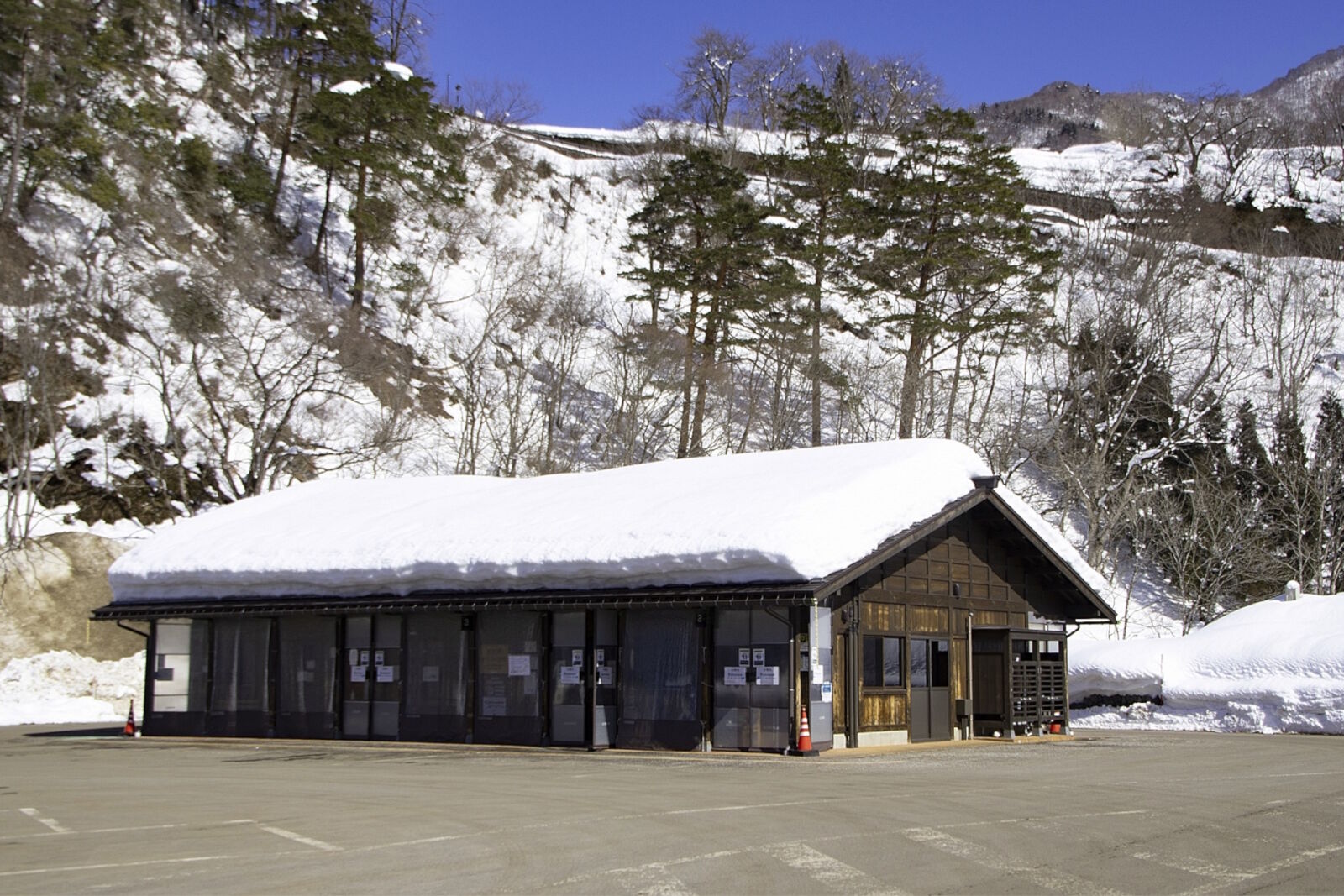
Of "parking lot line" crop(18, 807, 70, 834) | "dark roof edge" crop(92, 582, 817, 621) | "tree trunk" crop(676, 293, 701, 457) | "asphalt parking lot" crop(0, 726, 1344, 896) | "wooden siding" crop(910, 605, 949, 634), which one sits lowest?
"parking lot line" crop(18, 807, 70, 834)

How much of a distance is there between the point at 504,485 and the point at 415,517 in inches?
137

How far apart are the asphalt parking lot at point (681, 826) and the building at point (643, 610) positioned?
7.38ft

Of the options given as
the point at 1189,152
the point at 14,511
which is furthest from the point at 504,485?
the point at 1189,152

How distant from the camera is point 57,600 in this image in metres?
32.5

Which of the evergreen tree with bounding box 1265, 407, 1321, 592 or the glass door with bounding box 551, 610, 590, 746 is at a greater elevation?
the evergreen tree with bounding box 1265, 407, 1321, 592

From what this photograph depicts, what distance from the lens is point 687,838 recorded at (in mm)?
9711

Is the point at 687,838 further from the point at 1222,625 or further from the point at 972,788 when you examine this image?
the point at 1222,625

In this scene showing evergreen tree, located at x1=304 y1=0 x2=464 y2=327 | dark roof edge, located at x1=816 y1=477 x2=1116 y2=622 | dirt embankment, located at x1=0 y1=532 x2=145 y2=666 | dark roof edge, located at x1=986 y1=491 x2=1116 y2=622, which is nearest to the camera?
dark roof edge, located at x1=816 y1=477 x2=1116 y2=622

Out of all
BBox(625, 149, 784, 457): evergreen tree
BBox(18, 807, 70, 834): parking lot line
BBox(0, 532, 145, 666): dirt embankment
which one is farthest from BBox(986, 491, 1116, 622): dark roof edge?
BBox(0, 532, 145, 666): dirt embankment

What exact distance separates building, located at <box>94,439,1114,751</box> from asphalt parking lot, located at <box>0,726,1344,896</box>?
7.38 ft

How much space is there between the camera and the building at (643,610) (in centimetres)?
1952

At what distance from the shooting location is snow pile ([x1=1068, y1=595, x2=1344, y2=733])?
26359mm

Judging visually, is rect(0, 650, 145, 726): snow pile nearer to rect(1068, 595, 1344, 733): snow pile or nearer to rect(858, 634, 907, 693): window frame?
rect(858, 634, 907, 693): window frame

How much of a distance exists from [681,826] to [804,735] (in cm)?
877
